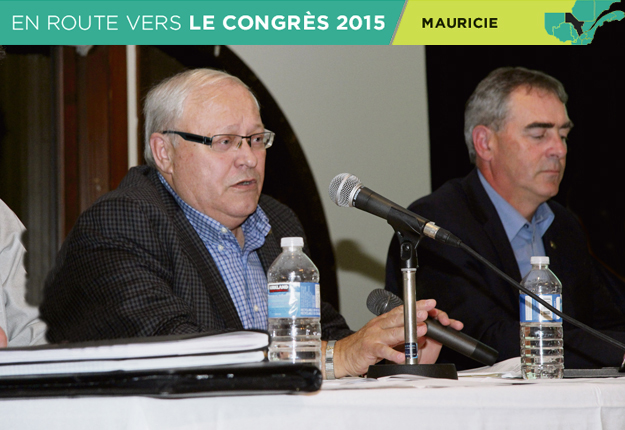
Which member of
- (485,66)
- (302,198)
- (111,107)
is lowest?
(302,198)

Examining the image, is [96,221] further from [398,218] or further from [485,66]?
[485,66]

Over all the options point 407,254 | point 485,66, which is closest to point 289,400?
point 407,254

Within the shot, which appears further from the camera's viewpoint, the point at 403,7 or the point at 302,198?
the point at 302,198

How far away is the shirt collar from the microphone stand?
1294 millimetres

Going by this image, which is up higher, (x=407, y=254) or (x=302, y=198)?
(x=302, y=198)

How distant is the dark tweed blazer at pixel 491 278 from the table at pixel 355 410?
0.92m

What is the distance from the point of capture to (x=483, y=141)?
8.56 feet

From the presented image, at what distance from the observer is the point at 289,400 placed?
2.41 ft

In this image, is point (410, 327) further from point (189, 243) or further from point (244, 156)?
point (244, 156)

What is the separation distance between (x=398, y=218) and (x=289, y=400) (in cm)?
49

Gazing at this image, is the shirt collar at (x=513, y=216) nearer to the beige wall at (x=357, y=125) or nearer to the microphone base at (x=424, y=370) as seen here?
the beige wall at (x=357, y=125)

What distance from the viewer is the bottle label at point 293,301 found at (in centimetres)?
105

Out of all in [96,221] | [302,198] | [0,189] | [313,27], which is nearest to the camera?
[96,221]

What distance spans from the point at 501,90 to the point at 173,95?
1294 mm
